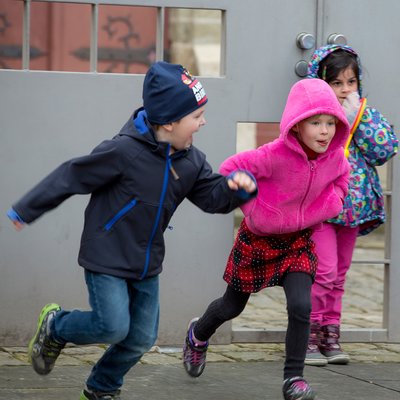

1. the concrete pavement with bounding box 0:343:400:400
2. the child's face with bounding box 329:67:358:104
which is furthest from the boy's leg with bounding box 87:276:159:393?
the child's face with bounding box 329:67:358:104

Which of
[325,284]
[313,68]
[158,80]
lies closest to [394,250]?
[325,284]

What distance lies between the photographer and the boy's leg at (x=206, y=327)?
5107 millimetres

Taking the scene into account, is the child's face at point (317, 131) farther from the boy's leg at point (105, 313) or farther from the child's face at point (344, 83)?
the boy's leg at point (105, 313)

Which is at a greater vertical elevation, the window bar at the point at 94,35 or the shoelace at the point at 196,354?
the window bar at the point at 94,35

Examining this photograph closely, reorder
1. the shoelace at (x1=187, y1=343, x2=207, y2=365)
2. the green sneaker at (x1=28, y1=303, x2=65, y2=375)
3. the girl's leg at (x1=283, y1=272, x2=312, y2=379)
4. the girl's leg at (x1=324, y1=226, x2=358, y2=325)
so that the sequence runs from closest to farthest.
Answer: the green sneaker at (x1=28, y1=303, x2=65, y2=375), the girl's leg at (x1=283, y1=272, x2=312, y2=379), the shoelace at (x1=187, y1=343, x2=207, y2=365), the girl's leg at (x1=324, y1=226, x2=358, y2=325)

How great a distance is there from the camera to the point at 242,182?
14.1 feet

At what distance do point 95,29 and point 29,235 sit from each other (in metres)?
1.13

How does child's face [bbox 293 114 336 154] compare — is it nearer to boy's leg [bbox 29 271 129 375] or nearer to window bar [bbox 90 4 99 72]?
boy's leg [bbox 29 271 129 375]

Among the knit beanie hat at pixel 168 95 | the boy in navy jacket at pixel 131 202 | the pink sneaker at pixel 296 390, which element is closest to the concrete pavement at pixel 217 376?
the pink sneaker at pixel 296 390

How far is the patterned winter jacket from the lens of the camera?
565 cm

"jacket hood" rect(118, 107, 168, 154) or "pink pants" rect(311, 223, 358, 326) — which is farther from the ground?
"jacket hood" rect(118, 107, 168, 154)

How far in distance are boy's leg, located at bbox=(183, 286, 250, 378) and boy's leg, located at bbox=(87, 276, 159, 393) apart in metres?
0.70

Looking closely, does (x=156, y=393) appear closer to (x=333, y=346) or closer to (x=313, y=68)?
(x=333, y=346)

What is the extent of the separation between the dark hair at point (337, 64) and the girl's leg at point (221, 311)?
1275 millimetres
